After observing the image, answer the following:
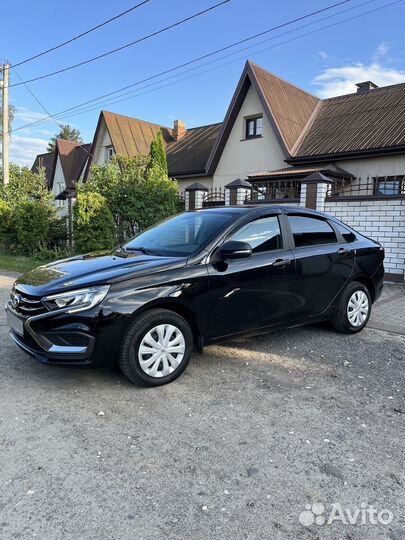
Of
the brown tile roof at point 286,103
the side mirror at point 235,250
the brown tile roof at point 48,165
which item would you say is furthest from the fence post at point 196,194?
the brown tile roof at point 48,165

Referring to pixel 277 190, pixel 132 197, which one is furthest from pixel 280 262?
pixel 277 190

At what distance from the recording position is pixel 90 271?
3924mm

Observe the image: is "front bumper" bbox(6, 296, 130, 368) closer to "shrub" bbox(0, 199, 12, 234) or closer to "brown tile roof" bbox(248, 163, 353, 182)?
"brown tile roof" bbox(248, 163, 353, 182)

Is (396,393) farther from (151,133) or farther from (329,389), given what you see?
(151,133)

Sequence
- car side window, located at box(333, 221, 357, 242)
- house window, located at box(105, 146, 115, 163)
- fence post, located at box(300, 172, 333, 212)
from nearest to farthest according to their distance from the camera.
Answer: car side window, located at box(333, 221, 357, 242) < fence post, located at box(300, 172, 333, 212) < house window, located at box(105, 146, 115, 163)

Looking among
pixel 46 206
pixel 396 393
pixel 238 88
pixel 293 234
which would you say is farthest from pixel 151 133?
pixel 396 393

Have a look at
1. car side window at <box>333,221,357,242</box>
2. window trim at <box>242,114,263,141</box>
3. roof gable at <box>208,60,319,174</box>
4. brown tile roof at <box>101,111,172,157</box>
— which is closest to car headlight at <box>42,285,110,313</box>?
car side window at <box>333,221,357,242</box>

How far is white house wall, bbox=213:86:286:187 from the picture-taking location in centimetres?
1681

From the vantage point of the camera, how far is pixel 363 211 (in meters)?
9.62

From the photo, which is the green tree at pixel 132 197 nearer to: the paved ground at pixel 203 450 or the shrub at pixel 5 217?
the shrub at pixel 5 217

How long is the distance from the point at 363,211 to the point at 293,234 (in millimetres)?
5420

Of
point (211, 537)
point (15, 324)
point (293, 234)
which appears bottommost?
point (211, 537)

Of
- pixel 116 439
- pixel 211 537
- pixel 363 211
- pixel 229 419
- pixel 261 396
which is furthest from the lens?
pixel 363 211

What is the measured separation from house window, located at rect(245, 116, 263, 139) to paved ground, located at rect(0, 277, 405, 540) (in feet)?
48.2
